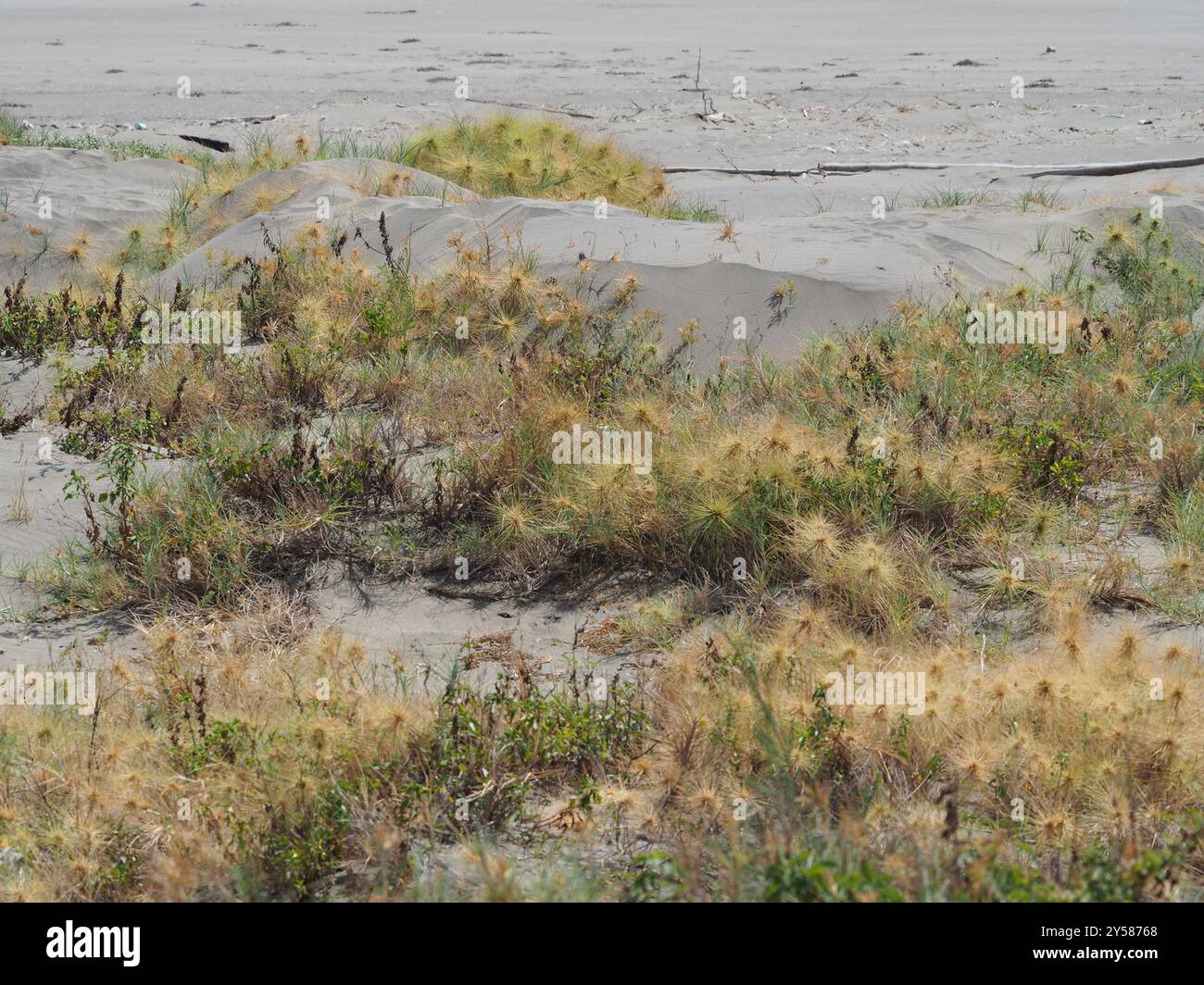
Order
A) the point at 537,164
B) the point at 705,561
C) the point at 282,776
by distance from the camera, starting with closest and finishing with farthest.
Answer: the point at 282,776 → the point at 705,561 → the point at 537,164

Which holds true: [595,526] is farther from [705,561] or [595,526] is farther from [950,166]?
[950,166]

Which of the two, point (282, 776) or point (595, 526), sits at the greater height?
point (595, 526)

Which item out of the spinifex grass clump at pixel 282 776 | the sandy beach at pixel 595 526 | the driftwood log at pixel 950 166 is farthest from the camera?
the driftwood log at pixel 950 166

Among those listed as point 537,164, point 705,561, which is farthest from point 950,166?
point 705,561

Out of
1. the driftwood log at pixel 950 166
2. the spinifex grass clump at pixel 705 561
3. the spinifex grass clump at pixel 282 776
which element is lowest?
the spinifex grass clump at pixel 282 776

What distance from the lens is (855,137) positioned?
12469 millimetres

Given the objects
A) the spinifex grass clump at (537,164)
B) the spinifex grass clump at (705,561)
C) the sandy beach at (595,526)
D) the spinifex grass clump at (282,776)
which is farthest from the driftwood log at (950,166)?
the spinifex grass clump at (282,776)

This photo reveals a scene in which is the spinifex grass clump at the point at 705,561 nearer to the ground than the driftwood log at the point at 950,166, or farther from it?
nearer to the ground

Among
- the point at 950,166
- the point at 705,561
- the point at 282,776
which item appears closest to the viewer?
the point at 282,776

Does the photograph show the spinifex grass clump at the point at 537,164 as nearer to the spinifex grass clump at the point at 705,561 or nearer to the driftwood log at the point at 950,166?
the driftwood log at the point at 950,166
